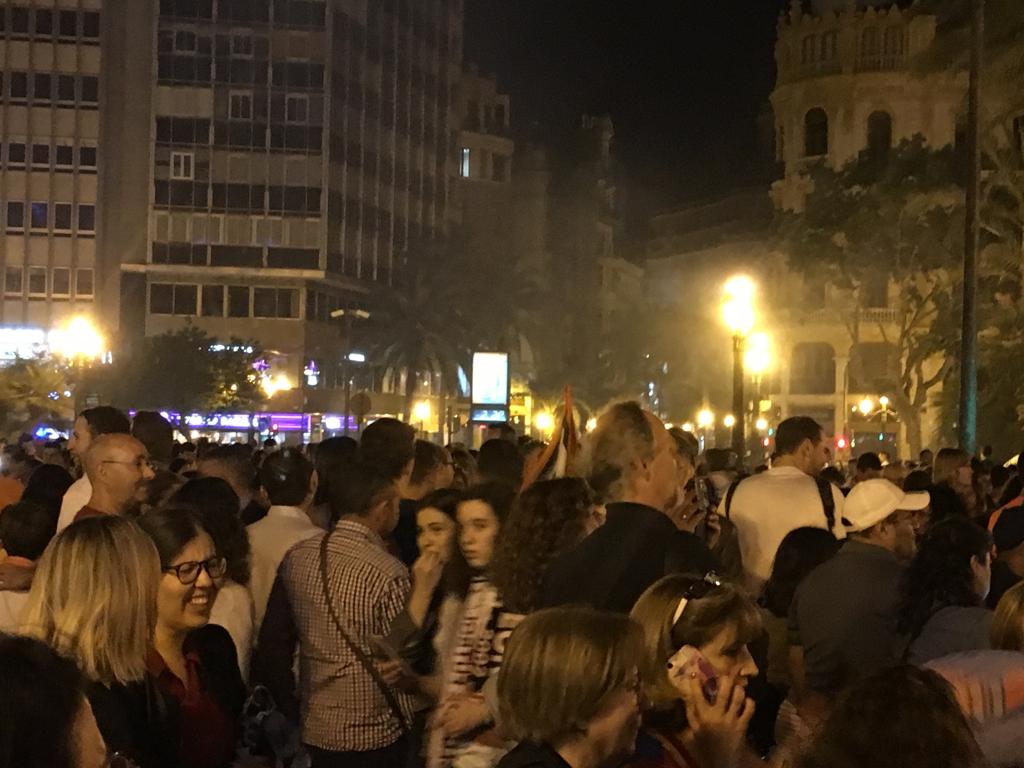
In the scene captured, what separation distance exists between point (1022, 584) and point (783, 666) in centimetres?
228

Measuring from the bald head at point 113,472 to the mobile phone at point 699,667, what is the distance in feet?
12.1

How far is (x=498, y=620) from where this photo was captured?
18.4ft

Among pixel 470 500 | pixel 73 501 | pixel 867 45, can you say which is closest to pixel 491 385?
pixel 73 501

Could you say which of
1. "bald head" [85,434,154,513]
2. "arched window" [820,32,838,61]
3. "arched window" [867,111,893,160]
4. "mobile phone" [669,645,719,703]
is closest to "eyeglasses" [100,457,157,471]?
"bald head" [85,434,154,513]

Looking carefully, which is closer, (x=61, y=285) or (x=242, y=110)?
(x=242, y=110)

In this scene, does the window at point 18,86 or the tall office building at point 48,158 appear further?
the window at point 18,86

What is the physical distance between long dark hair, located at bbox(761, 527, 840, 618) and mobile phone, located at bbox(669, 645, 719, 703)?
2944mm

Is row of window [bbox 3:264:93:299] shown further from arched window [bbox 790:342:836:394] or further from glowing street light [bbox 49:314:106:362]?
arched window [bbox 790:342:836:394]

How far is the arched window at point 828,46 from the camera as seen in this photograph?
7019 centimetres

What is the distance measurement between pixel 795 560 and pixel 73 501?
3612 millimetres

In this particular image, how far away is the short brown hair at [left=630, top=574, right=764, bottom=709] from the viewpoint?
4.32 meters

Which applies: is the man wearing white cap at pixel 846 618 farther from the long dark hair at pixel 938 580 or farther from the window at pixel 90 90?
the window at pixel 90 90

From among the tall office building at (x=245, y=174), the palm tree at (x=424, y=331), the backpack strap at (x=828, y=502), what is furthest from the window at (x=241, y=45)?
the backpack strap at (x=828, y=502)

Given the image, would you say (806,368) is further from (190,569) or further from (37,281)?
(190,569)
